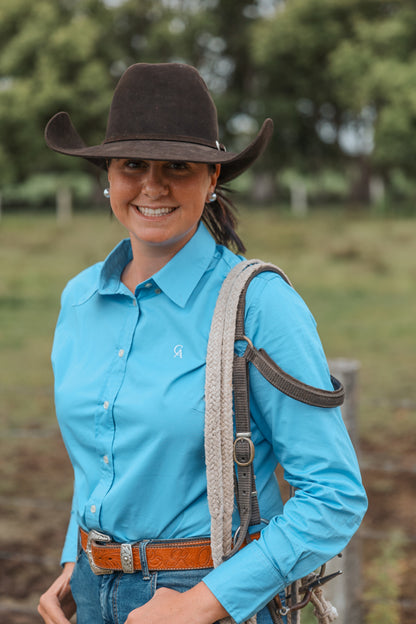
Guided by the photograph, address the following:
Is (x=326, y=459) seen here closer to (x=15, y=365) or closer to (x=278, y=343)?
(x=278, y=343)

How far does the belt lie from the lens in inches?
53.9

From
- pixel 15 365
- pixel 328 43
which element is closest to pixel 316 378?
pixel 15 365

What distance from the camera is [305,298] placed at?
42.6 feet

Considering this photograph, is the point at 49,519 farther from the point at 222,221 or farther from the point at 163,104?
the point at 163,104

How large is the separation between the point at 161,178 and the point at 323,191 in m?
22.4

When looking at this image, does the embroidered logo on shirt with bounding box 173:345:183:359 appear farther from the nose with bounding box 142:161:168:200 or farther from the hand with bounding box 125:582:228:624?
the hand with bounding box 125:582:228:624

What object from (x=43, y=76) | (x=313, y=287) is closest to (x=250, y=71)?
(x=43, y=76)

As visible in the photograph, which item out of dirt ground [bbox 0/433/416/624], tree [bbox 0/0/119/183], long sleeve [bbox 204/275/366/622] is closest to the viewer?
long sleeve [bbox 204/275/366/622]

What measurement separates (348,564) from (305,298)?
1047 cm

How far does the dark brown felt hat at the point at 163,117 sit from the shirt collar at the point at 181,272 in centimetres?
20

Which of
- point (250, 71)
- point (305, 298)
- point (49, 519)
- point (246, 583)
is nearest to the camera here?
point (246, 583)

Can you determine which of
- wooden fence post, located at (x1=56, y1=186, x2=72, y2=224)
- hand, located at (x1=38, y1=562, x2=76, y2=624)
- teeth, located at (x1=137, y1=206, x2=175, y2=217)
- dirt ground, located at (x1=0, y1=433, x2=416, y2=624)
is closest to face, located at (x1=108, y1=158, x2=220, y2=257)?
teeth, located at (x1=137, y1=206, x2=175, y2=217)

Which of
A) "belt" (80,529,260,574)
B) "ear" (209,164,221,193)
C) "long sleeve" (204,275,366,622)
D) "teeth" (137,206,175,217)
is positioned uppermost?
"ear" (209,164,221,193)

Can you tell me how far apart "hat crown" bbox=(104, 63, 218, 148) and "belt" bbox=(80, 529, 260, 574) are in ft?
2.58
